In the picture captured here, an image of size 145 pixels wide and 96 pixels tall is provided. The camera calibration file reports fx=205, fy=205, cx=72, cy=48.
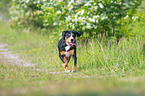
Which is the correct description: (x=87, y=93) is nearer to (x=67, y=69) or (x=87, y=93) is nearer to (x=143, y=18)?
(x=67, y=69)

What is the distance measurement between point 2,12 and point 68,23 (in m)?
18.5

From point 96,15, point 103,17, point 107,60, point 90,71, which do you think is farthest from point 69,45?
point 96,15

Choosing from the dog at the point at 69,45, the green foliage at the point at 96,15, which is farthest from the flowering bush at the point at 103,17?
the dog at the point at 69,45

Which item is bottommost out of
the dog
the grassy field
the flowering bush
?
the grassy field

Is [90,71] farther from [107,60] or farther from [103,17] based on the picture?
[103,17]

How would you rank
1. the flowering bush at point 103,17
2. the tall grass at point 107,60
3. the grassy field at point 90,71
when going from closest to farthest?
the grassy field at point 90,71 < the tall grass at point 107,60 < the flowering bush at point 103,17

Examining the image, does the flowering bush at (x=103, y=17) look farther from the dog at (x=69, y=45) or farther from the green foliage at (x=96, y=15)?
the dog at (x=69, y=45)

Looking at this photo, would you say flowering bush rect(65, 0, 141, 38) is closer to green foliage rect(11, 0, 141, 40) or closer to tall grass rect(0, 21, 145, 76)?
green foliage rect(11, 0, 141, 40)

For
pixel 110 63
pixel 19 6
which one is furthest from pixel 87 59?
pixel 19 6

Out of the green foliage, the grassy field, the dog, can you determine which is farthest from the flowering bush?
the dog

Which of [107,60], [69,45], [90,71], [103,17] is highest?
[103,17]

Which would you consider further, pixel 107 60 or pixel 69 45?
pixel 107 60

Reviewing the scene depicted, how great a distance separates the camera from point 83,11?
8.84 meters

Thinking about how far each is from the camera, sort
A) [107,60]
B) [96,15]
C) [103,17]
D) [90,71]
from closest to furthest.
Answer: [90,71], [107,60], [103,17], [96,15]
